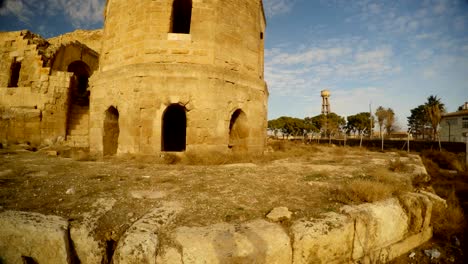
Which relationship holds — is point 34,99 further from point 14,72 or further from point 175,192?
point 175,192

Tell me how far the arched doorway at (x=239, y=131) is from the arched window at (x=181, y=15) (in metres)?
4.51

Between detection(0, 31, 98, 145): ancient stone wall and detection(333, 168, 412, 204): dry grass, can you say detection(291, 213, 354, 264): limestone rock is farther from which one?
detection(0, 31, 98, 145): ancient stone wall

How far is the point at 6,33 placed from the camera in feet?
38.9

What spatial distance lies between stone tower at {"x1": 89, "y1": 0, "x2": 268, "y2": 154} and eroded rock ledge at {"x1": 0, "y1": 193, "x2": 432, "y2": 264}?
452 centimetres

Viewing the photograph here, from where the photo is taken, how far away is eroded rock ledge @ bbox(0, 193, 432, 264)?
6.10 feet

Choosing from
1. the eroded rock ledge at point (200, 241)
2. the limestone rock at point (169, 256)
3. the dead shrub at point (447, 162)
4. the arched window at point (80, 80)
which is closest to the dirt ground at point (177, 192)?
the eroded rock ledge at point (200, 241)

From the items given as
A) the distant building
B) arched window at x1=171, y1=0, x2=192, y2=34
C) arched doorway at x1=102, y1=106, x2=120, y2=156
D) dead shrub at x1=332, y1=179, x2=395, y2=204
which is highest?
arched window at x1=171, y1=0, x2=192, y2=34

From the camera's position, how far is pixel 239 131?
8203mm

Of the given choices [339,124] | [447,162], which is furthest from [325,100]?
[447,162]

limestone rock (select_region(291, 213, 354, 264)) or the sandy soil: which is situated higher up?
the sandy soil

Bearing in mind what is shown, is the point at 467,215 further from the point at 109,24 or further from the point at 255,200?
the point at 109,24

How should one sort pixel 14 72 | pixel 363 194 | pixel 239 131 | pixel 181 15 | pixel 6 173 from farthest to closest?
pixel 14 72, pixel 181 15, pixel 239 131, pixel 6 173, pixel 363 194

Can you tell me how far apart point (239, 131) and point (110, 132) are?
443 cm

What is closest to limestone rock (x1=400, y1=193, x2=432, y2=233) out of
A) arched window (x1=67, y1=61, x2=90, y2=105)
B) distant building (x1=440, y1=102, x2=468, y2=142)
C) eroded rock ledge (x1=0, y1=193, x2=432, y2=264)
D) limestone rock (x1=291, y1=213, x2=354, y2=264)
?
eroded rock ledge (x1=0, y1=193, x2=432, y2=264)
